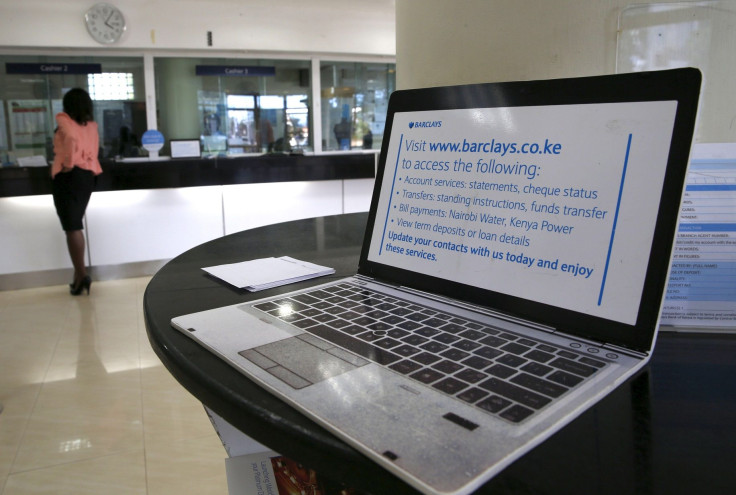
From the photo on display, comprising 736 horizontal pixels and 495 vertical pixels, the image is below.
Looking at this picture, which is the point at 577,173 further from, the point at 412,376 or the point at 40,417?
the point at 40,417

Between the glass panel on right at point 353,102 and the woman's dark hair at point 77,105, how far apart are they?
3.11 meters

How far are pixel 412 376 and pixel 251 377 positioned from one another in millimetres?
177

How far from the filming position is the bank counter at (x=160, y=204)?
16.2 ft

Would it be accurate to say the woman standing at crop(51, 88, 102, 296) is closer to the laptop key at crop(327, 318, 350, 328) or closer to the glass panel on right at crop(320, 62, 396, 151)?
the glass panel on right at crop(320, 62, 396, 151)

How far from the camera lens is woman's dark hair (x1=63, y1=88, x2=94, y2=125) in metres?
4.54

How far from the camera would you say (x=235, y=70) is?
665 centimetres

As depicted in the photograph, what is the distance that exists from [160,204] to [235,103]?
2032 millimetres

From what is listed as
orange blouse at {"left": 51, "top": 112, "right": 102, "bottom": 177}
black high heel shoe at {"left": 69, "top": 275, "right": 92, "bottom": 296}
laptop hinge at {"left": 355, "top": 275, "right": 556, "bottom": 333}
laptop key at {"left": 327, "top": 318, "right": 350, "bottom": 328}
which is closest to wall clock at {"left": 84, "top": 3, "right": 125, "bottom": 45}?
A: orange blouse at {"left": 51, "top": 112, "right": 102, "bottom": 177}

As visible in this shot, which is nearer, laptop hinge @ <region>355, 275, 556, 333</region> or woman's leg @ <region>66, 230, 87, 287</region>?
laptop hinge @ <region>355, 275, 556, 333</region>

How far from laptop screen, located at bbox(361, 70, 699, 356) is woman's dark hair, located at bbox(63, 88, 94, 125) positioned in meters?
4.42

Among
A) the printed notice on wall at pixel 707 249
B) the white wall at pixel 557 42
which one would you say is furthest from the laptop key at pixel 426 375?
the white wall at pixel 557 42

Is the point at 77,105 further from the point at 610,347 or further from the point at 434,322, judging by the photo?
the point at 610,347

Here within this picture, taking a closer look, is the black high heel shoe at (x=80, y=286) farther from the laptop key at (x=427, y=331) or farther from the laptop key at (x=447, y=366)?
the laptop key at (x=447, y=366)

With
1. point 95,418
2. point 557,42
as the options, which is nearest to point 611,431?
point 557,42
